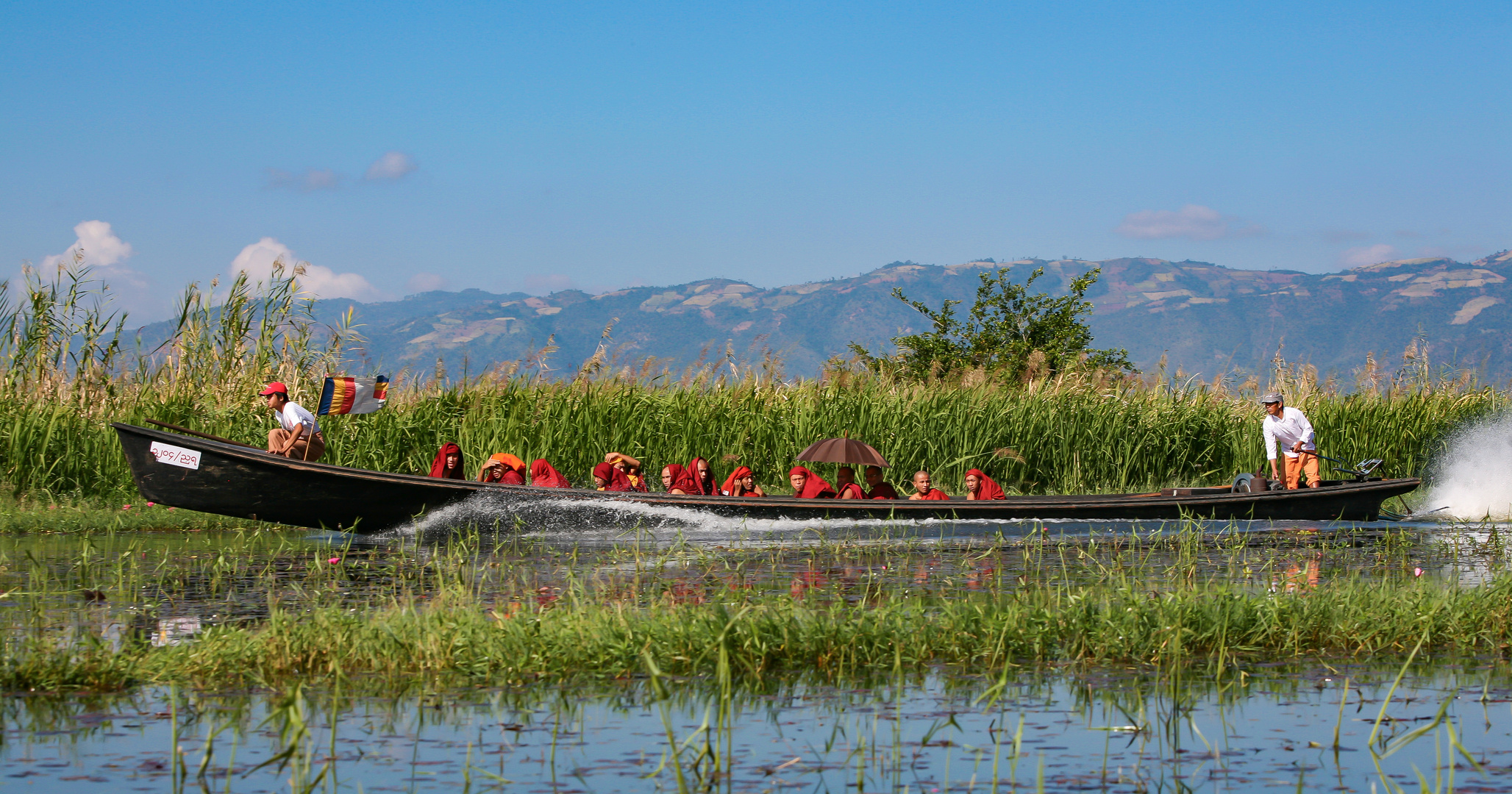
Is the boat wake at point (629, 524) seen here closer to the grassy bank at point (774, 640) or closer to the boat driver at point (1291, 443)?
the boat driver at point (1291, 443)

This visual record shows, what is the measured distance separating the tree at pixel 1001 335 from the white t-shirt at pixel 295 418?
18.6 m

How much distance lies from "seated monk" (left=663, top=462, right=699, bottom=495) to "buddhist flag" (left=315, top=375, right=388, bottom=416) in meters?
2.98

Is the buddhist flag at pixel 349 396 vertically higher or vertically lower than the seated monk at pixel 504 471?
higher

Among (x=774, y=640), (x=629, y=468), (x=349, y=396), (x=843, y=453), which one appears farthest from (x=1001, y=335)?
(x=774, y=640)

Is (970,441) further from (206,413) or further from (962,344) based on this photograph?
(962,344)

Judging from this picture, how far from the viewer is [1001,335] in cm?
3281

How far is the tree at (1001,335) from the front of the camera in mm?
31312

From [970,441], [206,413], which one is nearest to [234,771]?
[206,413]

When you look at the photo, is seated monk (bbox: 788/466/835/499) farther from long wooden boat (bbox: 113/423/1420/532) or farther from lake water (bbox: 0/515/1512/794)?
lake water (bbox: 0/515/1512/794)

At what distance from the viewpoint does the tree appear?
3131 centimetres

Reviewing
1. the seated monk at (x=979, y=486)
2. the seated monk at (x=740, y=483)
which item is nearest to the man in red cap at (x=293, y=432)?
the seated monk at (x=740, y=483)

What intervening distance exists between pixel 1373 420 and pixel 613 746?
57.2 ft

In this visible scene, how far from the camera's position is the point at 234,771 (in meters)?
4.54

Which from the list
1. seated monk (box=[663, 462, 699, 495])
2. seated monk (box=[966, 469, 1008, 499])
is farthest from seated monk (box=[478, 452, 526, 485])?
seated monk (box=[966, 469, 1008, 499])
